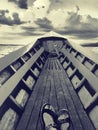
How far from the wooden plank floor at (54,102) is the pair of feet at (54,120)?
0.87ft

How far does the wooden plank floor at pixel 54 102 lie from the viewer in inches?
259

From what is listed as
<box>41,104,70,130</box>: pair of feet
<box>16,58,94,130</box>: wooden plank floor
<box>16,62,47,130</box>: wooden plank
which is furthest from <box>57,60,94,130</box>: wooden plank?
<box>16,62,47,130</box>: wooden plank

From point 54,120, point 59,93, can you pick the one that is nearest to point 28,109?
point 54,120

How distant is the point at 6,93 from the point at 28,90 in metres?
2.97

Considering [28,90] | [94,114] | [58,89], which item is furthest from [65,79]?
[94,114]

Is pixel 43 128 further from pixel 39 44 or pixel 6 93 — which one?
pixel 39 44

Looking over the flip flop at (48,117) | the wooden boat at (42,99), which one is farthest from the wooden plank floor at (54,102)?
the flip flop at (48,117)

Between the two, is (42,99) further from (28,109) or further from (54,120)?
(54,120)

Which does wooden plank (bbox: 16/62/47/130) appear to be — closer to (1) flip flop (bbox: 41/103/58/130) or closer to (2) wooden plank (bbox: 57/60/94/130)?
(1) flip flop (bbox: 41/103/58/130)

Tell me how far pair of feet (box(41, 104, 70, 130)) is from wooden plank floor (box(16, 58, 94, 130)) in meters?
0.26

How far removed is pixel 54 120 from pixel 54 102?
2.14m

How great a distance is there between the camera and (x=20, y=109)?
7.40 meters

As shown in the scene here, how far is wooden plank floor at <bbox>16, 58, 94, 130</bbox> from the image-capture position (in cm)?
658

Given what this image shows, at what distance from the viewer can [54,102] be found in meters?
8.17
